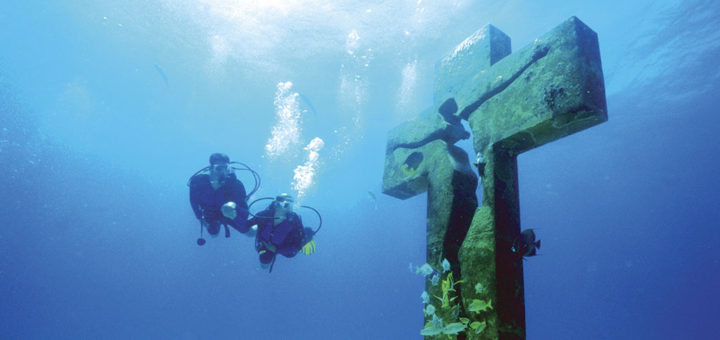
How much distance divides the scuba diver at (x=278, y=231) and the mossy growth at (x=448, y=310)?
3.08 meters

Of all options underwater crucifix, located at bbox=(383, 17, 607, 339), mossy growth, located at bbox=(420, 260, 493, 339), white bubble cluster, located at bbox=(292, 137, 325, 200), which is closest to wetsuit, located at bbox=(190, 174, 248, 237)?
underwater crucifix, located at bbox=(383, 17, 607, 339)

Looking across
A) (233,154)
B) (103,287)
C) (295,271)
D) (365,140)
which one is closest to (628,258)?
(365,140)

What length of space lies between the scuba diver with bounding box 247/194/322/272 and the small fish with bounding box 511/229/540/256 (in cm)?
371

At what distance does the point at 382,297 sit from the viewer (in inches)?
2837

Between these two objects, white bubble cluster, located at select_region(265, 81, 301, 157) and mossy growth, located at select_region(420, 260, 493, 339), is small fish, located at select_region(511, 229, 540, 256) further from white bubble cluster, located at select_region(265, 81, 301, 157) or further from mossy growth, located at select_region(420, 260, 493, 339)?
white bubble cluster, located at select_region(265, 81, 301, 157)

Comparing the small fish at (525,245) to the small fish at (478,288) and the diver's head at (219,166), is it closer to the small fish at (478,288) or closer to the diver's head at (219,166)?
the small fish at (478,288)

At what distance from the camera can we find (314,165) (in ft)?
205

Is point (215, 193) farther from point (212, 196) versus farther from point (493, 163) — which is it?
point (493, 163)

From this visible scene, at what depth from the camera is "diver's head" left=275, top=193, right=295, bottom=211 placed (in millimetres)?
5129

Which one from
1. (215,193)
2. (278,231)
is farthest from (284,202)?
(215,193)

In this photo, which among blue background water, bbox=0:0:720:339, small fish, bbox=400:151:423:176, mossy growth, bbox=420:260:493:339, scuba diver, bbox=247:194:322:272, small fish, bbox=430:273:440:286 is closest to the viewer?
mossy growth, bbox=420:260:493:339

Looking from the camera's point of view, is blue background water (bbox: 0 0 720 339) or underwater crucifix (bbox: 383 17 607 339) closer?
underwater crucifix (bbox: 383 17 607 339)

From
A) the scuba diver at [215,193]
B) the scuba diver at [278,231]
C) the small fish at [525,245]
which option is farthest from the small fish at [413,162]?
the scuba diver at [215,193]

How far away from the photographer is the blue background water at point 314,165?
18.9 m
